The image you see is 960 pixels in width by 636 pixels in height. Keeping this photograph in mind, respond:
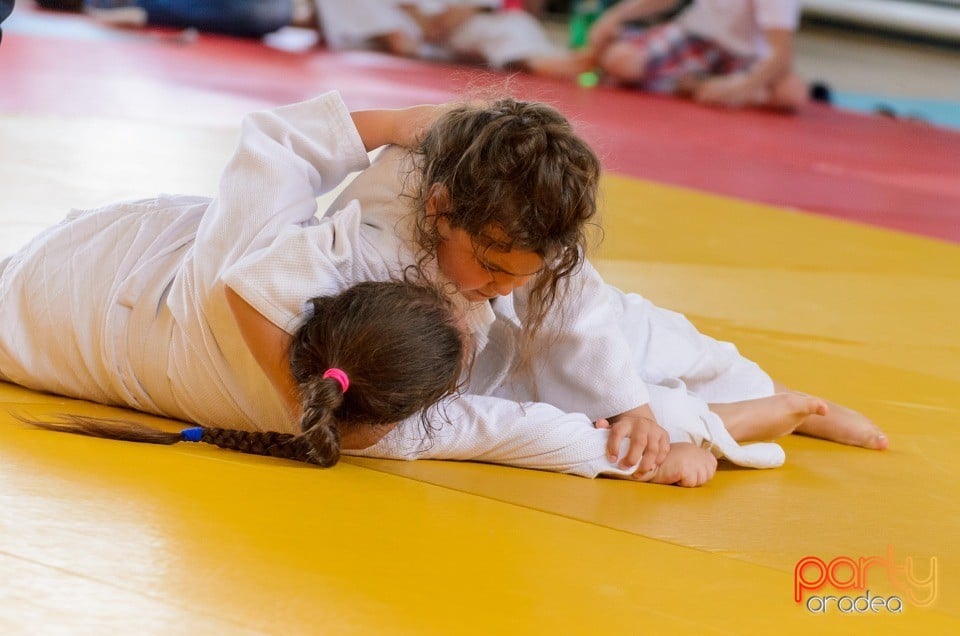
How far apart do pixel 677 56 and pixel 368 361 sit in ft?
14.1

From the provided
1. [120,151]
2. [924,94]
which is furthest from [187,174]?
[924,94]

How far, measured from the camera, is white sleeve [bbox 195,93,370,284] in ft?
4.68

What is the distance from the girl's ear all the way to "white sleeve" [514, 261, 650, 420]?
0.24 meters

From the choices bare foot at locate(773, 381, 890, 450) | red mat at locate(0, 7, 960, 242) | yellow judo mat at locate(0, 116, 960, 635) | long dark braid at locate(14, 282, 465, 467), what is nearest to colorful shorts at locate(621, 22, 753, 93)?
red mat at locate(0, 7, 960, 242)

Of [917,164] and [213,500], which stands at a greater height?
[213,500]

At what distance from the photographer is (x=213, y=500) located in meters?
1.25

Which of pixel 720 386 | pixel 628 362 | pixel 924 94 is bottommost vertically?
pixel 924 94

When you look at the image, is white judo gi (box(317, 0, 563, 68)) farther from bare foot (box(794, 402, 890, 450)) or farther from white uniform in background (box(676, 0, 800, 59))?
bare foot (box(794, 402, 890, 450))

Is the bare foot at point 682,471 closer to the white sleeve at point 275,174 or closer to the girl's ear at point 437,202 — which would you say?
the girl's ear at point 437,202

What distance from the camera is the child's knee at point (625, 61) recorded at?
17.0 feet

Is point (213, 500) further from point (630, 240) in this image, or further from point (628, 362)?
point (630, 240)

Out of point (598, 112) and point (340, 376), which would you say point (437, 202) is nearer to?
point (340, 376)

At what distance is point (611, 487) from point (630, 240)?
4.29ft

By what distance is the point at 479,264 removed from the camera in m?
1.41
